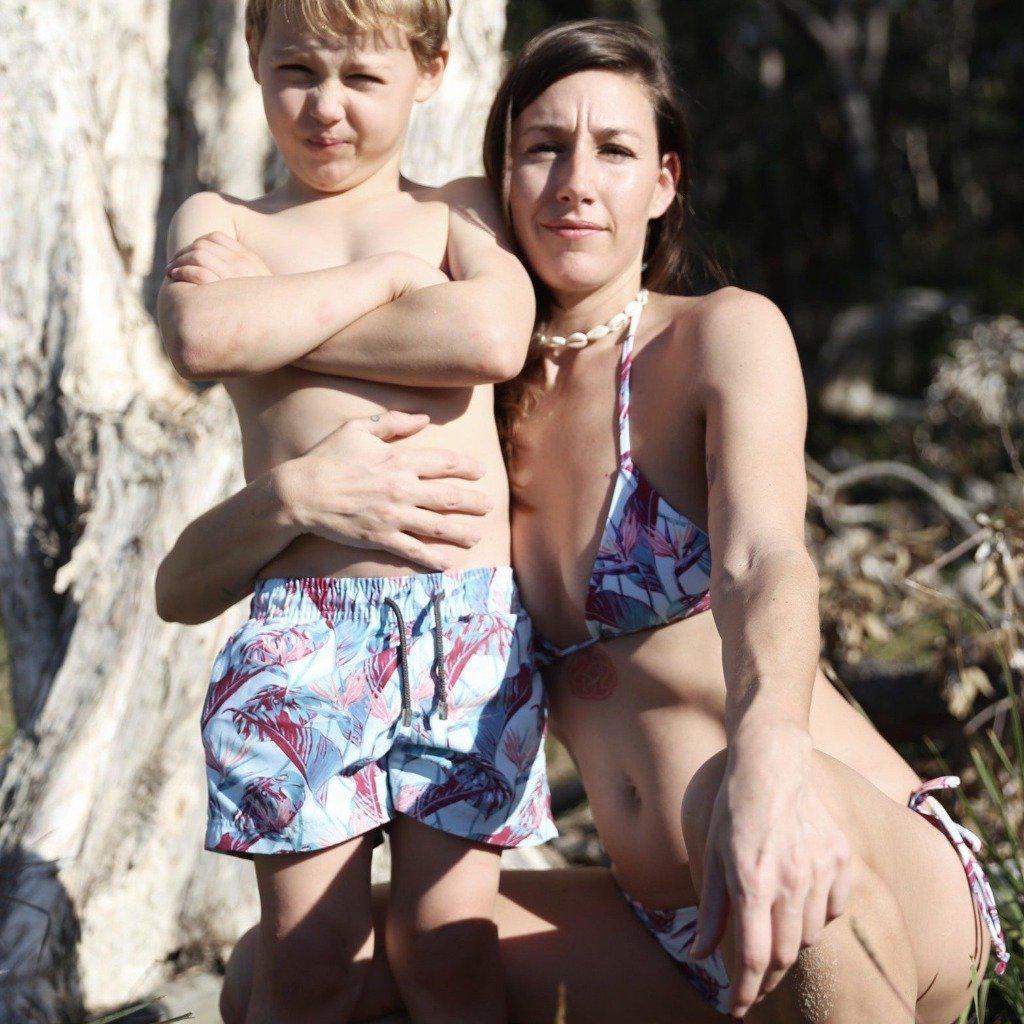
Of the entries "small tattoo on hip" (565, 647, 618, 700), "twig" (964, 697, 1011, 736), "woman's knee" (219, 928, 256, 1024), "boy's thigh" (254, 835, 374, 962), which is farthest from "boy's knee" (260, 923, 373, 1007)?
"twig" (964, 697, 1011, 736)

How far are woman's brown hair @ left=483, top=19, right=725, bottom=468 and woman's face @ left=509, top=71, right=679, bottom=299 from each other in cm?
2

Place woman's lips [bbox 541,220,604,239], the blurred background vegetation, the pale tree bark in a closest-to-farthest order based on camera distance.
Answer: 1. woman's lips [bbox 541,220,604,239]
2. the pale tree bark
3. the blurred background vegetation

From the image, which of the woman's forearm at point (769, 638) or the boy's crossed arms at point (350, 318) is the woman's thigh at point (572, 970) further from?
the boy's crossed arms at point (350, 318)

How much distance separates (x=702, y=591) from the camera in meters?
2.04

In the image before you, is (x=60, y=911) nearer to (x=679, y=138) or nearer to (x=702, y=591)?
(x=702, y=591)

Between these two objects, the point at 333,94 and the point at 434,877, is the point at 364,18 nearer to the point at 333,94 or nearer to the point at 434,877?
the point at 333,94

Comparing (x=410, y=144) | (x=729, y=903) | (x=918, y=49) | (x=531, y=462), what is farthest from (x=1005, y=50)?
(x=729, y=903)

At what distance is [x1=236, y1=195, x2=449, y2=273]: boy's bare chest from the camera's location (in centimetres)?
212

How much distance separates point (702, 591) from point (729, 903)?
2.35 ft

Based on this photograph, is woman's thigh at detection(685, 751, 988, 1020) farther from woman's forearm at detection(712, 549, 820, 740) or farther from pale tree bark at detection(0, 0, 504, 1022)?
pale tree bark at detection(0, 0, 504, 1022)

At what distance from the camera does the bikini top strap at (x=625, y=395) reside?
82.1 inches

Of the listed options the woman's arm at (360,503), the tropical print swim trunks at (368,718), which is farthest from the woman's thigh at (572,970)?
the woman's arm at (360,503)

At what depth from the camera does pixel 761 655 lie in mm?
1572

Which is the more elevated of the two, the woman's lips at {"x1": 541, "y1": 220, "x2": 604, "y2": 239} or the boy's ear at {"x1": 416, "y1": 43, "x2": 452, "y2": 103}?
the boy's ear at {"x1": 416, "y1": 43, "x2": 452, "y2": 103}
